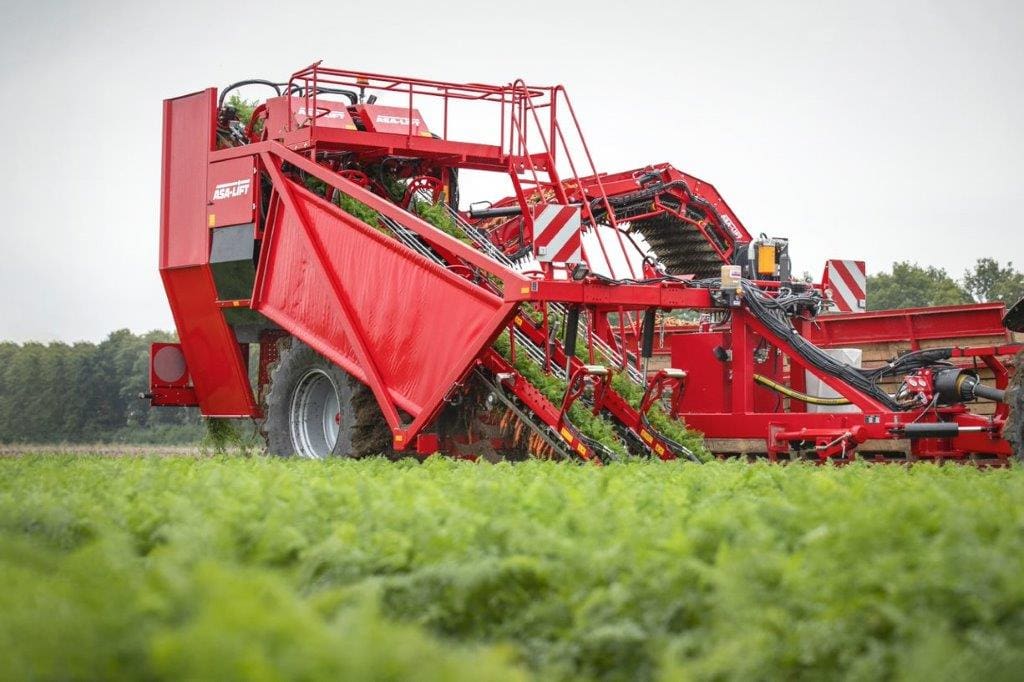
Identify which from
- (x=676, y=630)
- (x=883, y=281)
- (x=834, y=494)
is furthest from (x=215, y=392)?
(x=883, y=281)

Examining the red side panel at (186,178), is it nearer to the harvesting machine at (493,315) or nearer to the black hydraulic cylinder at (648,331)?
the harvesting machine at (493,315)

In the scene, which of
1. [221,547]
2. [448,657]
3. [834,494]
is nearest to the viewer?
[448,657]

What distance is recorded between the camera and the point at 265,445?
14.5 metres

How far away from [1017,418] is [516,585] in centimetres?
686

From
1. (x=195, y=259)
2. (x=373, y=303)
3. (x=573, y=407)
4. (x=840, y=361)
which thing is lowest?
(x=573, y=407)

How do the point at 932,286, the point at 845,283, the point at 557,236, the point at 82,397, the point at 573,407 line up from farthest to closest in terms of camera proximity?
the point at 932,286, the point at 82,397, the point at 845,283, the point at 573,407, the point at 557,236

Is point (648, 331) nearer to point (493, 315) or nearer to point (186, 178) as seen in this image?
point (493, 315)

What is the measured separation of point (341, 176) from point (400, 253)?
178cm

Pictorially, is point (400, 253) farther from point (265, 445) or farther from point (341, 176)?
point (265, 445)

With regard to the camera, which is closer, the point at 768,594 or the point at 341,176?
the point at 768,594

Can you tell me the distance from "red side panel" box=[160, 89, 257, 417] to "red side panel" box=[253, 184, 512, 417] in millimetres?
1186

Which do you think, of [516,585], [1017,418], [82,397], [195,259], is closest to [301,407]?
[195,259]

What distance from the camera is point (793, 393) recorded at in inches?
532

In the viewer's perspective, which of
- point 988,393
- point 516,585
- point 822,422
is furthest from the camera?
point 822,422
